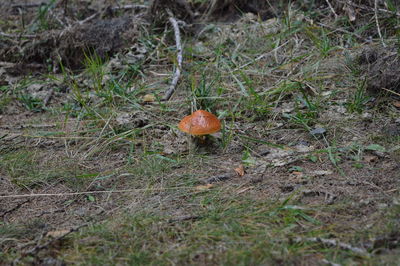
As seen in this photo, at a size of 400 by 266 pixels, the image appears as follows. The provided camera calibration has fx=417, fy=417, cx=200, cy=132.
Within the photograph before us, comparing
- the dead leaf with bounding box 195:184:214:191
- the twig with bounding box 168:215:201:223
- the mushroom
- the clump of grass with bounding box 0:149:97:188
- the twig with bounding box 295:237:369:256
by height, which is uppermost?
the mushroom

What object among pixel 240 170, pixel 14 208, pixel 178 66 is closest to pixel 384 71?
pixel 240 170

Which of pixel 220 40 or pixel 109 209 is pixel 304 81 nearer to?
pixel 220 40

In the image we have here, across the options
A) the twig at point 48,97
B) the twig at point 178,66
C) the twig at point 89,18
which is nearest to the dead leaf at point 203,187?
the twig at point 178,66

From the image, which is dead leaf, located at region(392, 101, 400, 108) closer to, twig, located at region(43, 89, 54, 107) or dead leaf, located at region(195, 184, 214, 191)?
dead leaf, located at region(195, 184, 214, 191)

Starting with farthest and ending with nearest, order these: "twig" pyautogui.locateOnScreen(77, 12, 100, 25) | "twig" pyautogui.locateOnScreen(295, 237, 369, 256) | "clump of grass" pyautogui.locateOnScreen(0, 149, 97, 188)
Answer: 1. "twig" pyautogui.locateOnScreen(77, 12, 100, 25)
2. "clump of grass" pyautogui.locateOnScreen(0, 149, 97, 188)
3. "twig" pyautogui.locateOnScreen(295, 237, 369, 256)

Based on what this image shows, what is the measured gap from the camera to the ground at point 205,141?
6.77 ft

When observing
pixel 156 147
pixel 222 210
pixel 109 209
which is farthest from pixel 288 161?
pixel 109 209

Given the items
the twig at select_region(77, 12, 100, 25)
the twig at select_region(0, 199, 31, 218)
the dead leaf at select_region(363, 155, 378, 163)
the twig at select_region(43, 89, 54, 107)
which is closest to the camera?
the twig at select_region(0, 199, 31, 218)

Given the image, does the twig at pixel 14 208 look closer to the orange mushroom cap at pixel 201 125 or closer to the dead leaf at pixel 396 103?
the orange mushroom cap at pixel 201 125

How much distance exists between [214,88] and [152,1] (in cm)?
174

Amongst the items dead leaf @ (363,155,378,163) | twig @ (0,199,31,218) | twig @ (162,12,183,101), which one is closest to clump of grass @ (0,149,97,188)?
twig @ (0,199,31,218)

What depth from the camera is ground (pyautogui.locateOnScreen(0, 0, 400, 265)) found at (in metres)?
2.06

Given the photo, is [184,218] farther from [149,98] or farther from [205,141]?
[149,98]

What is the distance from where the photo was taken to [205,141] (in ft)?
10.3
